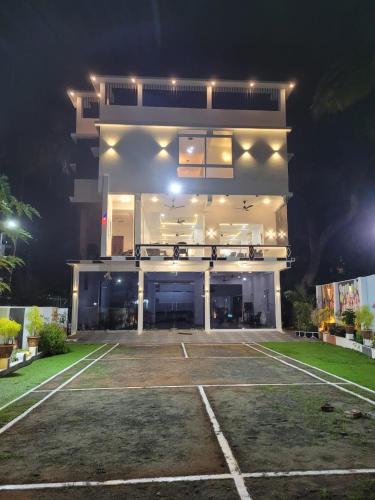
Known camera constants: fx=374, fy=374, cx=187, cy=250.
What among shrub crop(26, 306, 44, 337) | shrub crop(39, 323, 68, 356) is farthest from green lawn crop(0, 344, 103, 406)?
shrub crop(26, 306, 44, 337)

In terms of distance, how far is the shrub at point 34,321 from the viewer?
1332 cm

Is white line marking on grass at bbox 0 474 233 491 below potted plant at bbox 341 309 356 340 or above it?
below

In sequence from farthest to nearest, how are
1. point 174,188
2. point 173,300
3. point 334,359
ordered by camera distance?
1. point 173,300
2. point 174,188
3. point 334,359

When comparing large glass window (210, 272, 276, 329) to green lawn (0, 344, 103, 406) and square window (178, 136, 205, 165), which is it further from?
green lawn (0, 344, 103, 406)

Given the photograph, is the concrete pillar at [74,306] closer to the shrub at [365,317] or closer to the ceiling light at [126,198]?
the ceiling light at [126,198]

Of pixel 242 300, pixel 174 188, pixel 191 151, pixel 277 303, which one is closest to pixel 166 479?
pixel 277 303

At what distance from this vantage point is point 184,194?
73.6 ft

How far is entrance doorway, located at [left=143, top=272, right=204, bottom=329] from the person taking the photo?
2369cm

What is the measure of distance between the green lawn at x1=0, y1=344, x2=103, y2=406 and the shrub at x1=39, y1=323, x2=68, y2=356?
0.33m

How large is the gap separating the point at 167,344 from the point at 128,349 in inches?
86.6

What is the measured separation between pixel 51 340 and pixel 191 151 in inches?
571

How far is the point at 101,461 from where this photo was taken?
4.30m

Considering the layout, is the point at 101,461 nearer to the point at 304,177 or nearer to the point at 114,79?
the point at 114,79

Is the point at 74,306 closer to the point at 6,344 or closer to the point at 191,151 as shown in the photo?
the point at 6,344
